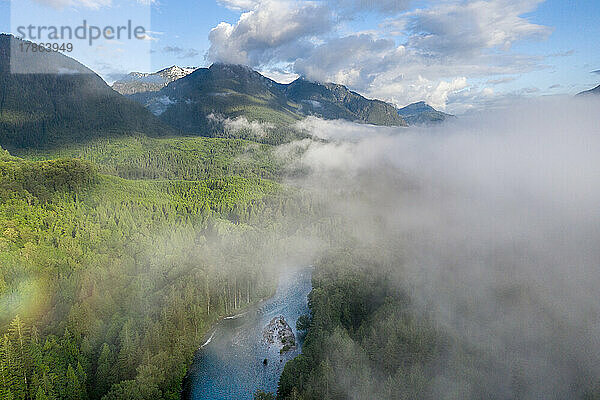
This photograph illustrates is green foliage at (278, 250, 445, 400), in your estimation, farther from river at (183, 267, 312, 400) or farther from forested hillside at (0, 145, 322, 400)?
forested hillside at (0, 145, 322, 400)

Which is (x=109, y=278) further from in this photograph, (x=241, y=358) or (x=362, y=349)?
Result: (x=362, y=349)

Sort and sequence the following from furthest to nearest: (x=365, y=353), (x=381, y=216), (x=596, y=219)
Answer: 1. (x=381, y=216)
2. (x=596, y=219)
3. (x=365, y=353)

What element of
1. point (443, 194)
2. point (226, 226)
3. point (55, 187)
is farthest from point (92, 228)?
point (443, 194)

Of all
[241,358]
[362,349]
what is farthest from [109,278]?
[362,349]

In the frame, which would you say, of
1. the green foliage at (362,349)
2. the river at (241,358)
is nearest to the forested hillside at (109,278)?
the river at (241,358)

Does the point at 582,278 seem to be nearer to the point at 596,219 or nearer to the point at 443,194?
the point at 596,219
